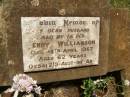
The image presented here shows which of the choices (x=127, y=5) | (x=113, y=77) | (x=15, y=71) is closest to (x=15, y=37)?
(x=15, y=71)

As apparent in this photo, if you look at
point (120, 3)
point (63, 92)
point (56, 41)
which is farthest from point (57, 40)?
point (120, 3)

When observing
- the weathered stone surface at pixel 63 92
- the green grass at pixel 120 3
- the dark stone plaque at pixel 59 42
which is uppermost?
the green grass at pixel 120 3

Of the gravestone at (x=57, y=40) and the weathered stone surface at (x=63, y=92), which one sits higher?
the gravestone at (x=57, y=40)

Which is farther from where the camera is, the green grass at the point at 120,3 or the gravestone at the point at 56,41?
the green grass at the point at 120,3

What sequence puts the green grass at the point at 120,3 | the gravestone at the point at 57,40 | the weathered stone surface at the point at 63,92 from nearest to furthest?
the gravestone at the point at 57,40
the weathered stone surface at the point at 63,92
the green grass at the point at 120,3

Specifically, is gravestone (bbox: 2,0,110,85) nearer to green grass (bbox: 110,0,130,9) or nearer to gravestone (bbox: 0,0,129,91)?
gravestone (bbox: 0,0,129,91)

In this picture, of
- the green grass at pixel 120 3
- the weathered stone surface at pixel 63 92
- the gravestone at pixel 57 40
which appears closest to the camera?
the gravestone at pixel 57 40

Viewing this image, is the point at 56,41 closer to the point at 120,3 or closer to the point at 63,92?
the point at 63,92

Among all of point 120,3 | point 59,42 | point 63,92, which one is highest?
point 120,3

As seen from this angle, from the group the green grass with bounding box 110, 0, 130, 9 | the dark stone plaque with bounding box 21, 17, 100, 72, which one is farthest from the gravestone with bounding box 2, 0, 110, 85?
the green grass with bounding box 110, 0, 130, 9

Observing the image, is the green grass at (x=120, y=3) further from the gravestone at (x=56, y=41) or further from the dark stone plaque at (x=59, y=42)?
the dark stone plaque at (x=59, y=42)

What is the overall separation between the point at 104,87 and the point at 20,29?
1.61 m

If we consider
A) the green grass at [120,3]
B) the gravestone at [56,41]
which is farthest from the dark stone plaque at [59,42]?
the green grass at [120,3]

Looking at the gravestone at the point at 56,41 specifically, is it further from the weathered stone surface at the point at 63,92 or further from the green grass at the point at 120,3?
the green grass at the point at 120,3
